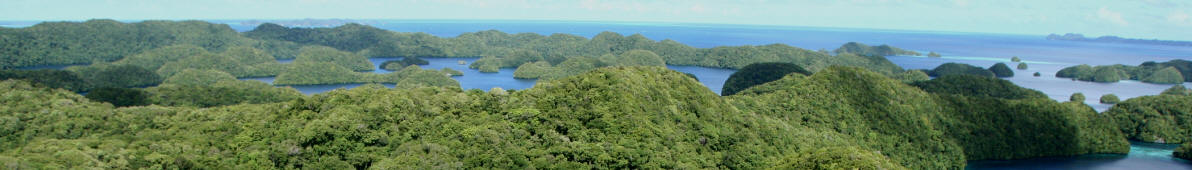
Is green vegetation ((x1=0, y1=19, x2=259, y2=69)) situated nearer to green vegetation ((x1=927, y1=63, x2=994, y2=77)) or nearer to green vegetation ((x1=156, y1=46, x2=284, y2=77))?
green vegetation ((x1=156, y1=46, x2=284, y2=77))

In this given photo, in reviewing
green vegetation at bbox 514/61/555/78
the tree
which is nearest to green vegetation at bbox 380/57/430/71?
green vegetation at bbox 514/61/555/78

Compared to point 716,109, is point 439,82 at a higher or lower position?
lower

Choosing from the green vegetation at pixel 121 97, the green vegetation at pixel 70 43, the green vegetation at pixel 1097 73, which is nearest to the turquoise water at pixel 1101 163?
the green vegetation at pixel 121 97

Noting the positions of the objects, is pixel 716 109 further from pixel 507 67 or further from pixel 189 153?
pixel 507 67

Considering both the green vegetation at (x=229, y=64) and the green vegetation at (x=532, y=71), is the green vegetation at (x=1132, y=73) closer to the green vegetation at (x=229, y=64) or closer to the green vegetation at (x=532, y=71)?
the green vegetation at (x=532, y=71)

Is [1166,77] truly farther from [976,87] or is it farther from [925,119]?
[925,119]

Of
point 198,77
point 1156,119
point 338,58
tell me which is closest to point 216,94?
point 198,77

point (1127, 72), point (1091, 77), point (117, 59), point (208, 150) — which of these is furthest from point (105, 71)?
point (1127, 72)
